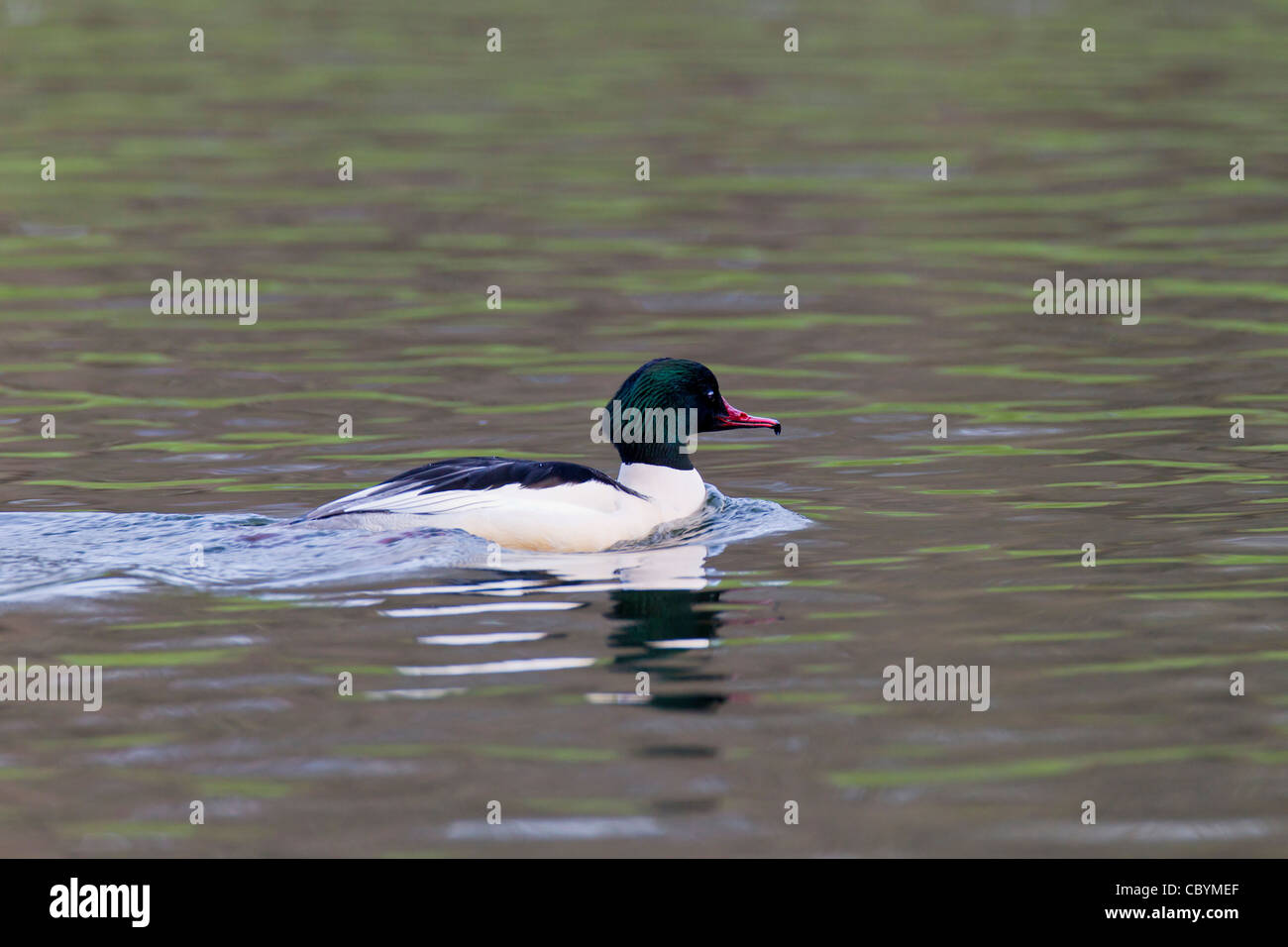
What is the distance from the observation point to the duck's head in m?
11.3

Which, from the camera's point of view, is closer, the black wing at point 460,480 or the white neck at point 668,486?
the black wing at point 460,480

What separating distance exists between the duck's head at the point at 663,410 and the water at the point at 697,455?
49 cm

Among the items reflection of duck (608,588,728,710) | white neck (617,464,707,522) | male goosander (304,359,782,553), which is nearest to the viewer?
reflection of duck (608,588,728,710)

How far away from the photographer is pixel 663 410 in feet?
37.0

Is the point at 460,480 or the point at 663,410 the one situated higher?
the point at 663,410

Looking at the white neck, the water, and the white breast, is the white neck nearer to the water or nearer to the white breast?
the water


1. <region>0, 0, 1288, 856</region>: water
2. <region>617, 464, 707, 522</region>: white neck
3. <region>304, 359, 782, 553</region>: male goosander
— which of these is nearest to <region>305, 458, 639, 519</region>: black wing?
<region>304, 359, 782, 553</region>: male goosander

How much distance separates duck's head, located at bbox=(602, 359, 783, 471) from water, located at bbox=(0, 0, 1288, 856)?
1.60 ft

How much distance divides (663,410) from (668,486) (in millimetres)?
462

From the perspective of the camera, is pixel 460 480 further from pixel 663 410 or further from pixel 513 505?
pixel 663 410

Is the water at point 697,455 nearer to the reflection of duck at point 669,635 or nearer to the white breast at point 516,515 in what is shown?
the reflection of duck at point 669,635

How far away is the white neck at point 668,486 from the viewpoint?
11.1 metres

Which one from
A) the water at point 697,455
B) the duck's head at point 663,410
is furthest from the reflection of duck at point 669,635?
the duck's head at point 663,410

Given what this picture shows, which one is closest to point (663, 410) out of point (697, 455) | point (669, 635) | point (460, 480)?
point (460, 480)
